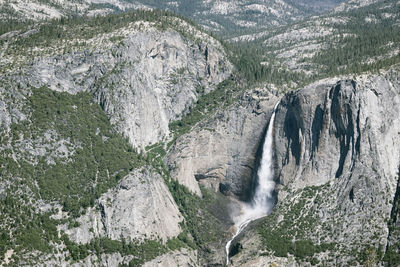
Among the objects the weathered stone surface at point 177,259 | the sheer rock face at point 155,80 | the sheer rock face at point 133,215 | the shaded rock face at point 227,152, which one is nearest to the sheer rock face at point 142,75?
the sheer rock face at point 155,80

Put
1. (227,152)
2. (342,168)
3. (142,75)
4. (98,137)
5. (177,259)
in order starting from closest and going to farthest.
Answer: (177,259)
(342,168)
(98,137)
(227,152)
(142,75)

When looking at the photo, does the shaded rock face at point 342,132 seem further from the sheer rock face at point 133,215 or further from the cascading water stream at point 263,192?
the sheer rock face at point 133,215

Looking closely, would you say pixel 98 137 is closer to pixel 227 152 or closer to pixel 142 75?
pixel 142 75

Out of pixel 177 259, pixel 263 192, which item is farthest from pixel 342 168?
pixel 177 259

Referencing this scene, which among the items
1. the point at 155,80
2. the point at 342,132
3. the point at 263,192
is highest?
the point at 155,80

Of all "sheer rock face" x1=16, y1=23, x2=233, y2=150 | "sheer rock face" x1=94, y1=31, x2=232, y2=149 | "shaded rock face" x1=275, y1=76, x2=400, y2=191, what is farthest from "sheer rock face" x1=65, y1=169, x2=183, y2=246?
"shaded rock face" x1=275, y1=76, x2=400, y2=191

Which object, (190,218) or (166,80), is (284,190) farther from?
(166,80)
